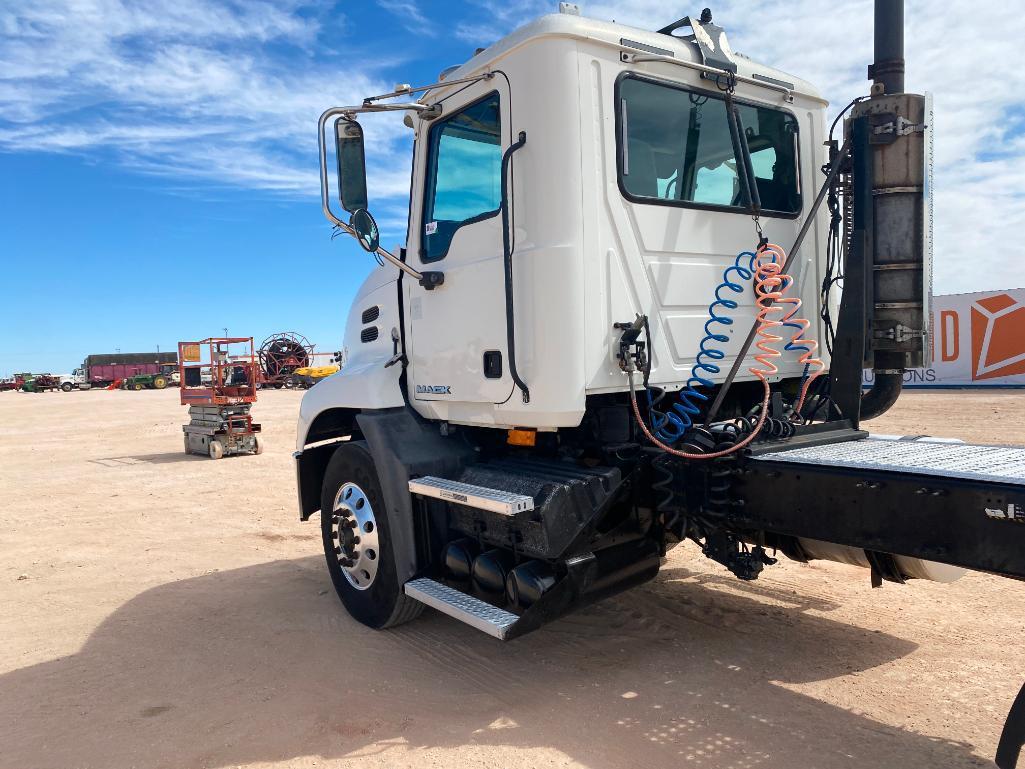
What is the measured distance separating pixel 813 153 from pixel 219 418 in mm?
12713

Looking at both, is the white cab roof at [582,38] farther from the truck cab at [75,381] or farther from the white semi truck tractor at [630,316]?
the truck cab at [75,381]

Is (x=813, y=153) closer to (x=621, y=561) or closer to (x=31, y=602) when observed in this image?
(x=621, y=561)

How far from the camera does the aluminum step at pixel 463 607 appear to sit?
3639 millimetres

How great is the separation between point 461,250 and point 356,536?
6.19ft

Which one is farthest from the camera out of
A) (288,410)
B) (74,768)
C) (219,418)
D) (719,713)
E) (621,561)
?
(288,410)

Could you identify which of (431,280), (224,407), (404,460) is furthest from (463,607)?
(224,407)

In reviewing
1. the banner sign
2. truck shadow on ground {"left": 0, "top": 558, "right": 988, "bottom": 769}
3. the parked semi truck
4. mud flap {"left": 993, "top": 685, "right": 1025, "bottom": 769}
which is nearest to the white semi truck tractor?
truck shadow on ground {"left": 0, "top": 558, "right": 988, "bottom": 769}

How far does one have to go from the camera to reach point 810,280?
4.41 meters

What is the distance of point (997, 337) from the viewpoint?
23.4m

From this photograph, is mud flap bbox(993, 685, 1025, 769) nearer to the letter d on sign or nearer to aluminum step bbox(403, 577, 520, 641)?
aluminum step bbox(403, 577, 520, 641)

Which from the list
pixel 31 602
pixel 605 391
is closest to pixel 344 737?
pixel 605 391

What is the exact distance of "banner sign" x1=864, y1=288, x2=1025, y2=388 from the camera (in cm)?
2308

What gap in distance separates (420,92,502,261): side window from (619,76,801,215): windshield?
26.4 inches

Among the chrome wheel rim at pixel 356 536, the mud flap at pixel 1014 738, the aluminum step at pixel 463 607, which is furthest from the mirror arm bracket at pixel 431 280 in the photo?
the mud flap at pixel 1014 738
